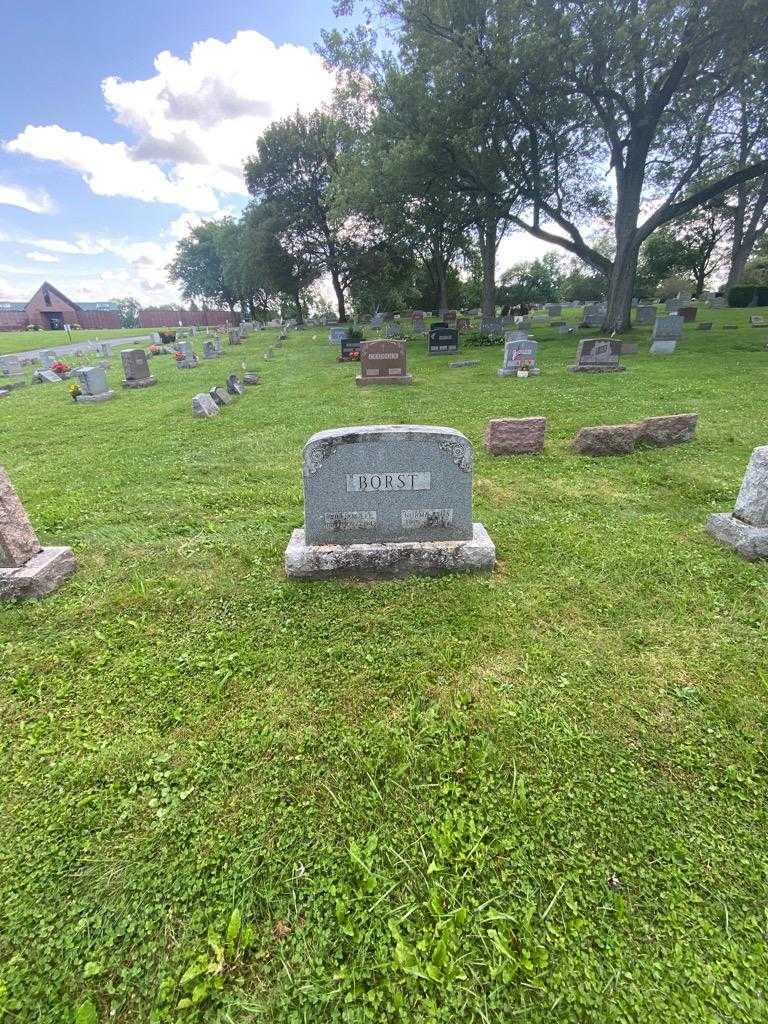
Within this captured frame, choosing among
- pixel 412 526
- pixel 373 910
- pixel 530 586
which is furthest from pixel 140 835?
pixel 530 586

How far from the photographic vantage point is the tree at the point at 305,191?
35906 mm

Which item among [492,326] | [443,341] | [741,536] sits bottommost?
[741,536]

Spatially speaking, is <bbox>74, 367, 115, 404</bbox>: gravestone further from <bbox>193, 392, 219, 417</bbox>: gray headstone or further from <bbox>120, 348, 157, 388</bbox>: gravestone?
<bbox>193, 392, 219, 417</bbox>: gray headstone

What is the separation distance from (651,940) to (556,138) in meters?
23.9

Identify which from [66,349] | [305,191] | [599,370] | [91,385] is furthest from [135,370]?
[305,191]

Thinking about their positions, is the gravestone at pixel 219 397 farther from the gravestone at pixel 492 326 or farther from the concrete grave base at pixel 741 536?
the gravestone at pixel 492 326

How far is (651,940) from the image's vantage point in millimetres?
1622

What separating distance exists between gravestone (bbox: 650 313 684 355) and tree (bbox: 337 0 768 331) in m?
4.20

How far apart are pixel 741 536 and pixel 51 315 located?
81998mm

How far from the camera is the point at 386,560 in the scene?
3701 mm

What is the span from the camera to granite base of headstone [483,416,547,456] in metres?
6.47

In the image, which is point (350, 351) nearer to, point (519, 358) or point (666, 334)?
point (519, 358)

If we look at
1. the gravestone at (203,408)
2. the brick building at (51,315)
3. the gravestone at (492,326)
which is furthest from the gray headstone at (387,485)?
Answer: the brick building at (51,315)

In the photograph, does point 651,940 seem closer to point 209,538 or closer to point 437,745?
point 437,745
